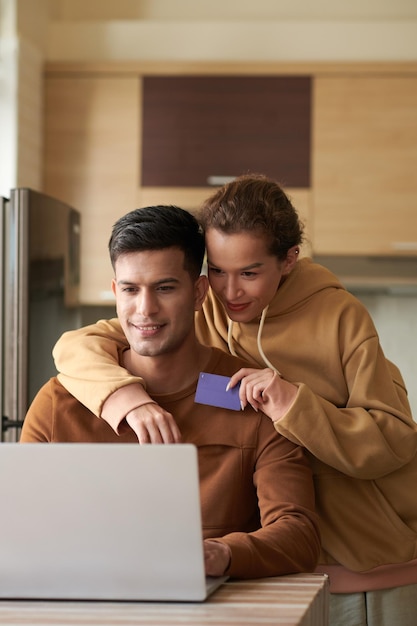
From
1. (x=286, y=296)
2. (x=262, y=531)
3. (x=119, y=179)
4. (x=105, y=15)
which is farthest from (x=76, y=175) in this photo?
(x=262, y=531)

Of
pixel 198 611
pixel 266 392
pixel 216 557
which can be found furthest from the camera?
pixel 266 392

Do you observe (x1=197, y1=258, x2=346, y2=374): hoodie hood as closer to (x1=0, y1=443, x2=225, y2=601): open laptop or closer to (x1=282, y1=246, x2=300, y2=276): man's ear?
(x1=282, y1=246, x2=300, y2=276): man's ear

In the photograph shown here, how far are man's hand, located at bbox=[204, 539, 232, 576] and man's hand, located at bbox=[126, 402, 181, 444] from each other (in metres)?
0.25

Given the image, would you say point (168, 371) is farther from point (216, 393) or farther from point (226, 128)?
point (226, 128)

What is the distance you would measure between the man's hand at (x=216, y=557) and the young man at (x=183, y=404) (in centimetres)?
27

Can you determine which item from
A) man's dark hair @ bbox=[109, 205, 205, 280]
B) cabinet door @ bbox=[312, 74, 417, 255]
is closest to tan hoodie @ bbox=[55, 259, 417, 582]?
man's dark hair @ bbox=[109, 205, 205, 280]

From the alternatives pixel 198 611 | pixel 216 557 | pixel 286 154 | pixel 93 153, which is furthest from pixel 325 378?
pixel 93 153

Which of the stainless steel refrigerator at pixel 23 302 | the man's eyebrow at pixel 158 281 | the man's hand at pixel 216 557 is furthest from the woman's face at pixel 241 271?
the stainless steel refrigerator at pixel 23 302

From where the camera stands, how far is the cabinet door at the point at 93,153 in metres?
4.84

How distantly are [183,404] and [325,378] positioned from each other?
1.04ft

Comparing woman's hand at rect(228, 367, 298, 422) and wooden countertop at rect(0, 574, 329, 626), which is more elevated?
woman's hand at rect(228, 367, 298, 422)

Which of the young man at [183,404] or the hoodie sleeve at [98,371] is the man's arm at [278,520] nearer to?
the young man at [183,404]

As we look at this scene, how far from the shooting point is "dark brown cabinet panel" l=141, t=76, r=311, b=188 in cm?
478

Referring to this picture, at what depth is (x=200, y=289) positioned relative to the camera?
207 centimetres
